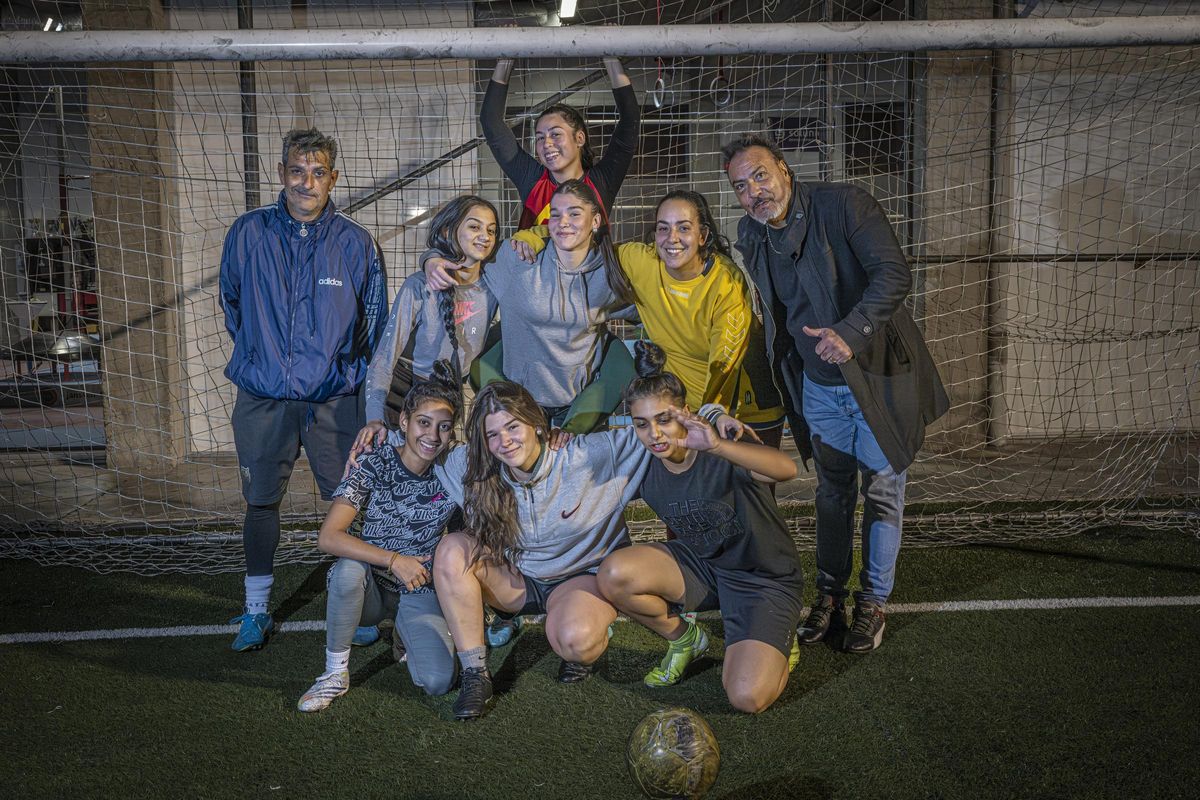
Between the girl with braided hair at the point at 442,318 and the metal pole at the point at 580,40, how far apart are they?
2.19 ft

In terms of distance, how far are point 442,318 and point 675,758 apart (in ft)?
5.67

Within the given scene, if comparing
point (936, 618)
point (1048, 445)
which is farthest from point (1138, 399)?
point (936, 618)

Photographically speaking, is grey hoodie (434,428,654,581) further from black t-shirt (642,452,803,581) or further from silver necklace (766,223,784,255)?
silver necklace (766,223,784,255)

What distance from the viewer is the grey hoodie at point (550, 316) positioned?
10.2ft

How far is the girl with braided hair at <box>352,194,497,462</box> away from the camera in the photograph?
3.15 meters

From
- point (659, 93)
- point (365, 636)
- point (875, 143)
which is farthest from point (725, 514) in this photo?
point (659, 93)

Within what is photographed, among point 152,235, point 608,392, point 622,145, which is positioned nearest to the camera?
point 608,392

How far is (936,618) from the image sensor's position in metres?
3.47

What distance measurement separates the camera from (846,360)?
9.57ft

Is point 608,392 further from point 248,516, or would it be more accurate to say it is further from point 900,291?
point 248,516

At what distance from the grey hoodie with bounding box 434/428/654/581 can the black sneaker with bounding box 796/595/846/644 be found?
0.82 meters

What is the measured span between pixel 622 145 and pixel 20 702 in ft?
8.85

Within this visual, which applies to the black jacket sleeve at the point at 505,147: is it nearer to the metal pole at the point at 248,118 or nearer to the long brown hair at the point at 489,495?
the long brown hair at the point at 489,495

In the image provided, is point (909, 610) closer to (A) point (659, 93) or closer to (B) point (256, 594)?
(B) point (256, 594)
